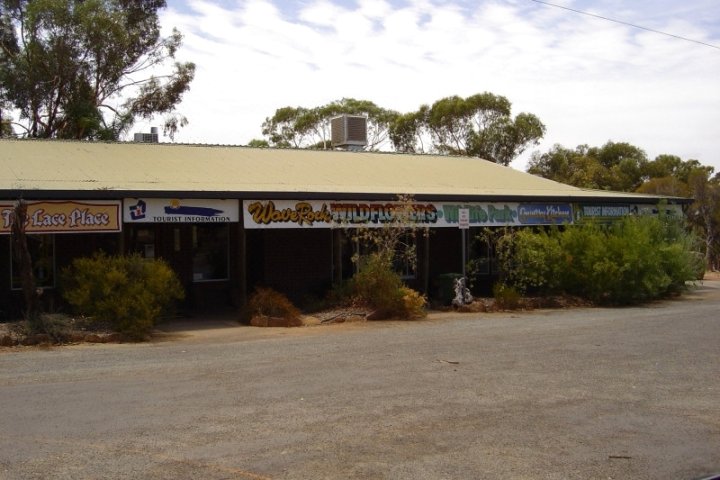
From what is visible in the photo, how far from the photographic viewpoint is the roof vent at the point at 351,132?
90.7 ft

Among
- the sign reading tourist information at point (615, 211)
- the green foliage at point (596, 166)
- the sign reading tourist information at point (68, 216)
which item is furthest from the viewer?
the green foliage at point (596, 166)

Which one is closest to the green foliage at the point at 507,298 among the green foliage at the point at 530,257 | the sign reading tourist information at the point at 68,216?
the green foliage at the point at 530,257

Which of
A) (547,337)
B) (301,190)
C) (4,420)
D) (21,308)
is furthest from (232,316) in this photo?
(4,420)

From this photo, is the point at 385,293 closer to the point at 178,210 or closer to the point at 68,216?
the point at 178,210

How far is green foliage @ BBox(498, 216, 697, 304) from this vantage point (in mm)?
19641

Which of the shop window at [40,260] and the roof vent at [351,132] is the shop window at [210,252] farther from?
the roof vent at [351,132]

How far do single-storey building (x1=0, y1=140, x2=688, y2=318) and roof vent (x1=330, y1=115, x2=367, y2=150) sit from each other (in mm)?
3134

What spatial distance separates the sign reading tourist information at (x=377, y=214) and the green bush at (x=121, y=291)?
2.90 m

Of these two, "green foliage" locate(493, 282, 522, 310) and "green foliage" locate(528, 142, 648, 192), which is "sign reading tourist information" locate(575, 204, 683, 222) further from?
"green foliage" locate(528, 142, 648, 192)

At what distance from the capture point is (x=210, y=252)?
19.8m

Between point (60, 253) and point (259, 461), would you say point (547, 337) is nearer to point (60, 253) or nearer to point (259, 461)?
point (259, 461)

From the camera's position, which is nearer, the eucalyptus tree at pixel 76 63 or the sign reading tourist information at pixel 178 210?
the sign reading tourist information at pixel 178 210

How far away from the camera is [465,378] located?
9789 millimetres

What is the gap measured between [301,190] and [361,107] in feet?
120
